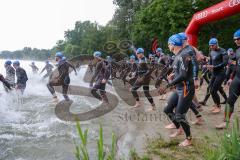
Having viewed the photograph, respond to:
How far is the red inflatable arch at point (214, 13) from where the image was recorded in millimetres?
10500

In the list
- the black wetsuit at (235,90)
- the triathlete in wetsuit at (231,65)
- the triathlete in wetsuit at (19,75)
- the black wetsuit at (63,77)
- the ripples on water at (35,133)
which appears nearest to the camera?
the ripples on water at (35,133)

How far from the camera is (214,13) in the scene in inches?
460

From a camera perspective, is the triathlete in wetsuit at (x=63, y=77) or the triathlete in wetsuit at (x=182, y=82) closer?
the triathlete in wetsuit at (x=182, y=82)

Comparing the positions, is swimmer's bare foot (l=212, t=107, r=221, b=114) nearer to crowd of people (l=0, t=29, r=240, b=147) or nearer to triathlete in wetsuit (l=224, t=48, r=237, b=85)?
crowd of people (l=0, t=29, r=240, b=147)

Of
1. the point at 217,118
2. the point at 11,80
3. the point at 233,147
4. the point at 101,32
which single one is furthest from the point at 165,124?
the point at 101,32

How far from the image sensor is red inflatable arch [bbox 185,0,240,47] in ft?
34.4

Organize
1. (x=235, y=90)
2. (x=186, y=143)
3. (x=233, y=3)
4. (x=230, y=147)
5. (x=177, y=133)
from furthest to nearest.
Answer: (x=233, y=3)
(x=177, y=133)
(x=235, y=90)
(x=186, y=143)
(x=230, y=147)

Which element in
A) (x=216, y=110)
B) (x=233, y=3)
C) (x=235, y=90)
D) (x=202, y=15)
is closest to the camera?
(x=235, y=90)

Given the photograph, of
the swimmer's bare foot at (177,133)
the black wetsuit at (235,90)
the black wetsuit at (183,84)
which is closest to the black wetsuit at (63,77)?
the swimmer's bare foot at (177,133)

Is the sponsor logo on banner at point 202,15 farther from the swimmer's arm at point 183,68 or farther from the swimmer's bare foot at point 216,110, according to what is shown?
the swimmer's arm at point 183,68

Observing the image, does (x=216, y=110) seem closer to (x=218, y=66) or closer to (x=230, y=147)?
(x=218, y=66)

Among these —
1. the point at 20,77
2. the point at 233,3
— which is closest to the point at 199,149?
the point at 233,3

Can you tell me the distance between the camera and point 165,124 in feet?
24.2

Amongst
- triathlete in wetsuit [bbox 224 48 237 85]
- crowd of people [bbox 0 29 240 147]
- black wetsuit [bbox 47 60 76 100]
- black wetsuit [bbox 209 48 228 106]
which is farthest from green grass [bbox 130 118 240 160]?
black wetsuit [bbox 47 60 76 100]
